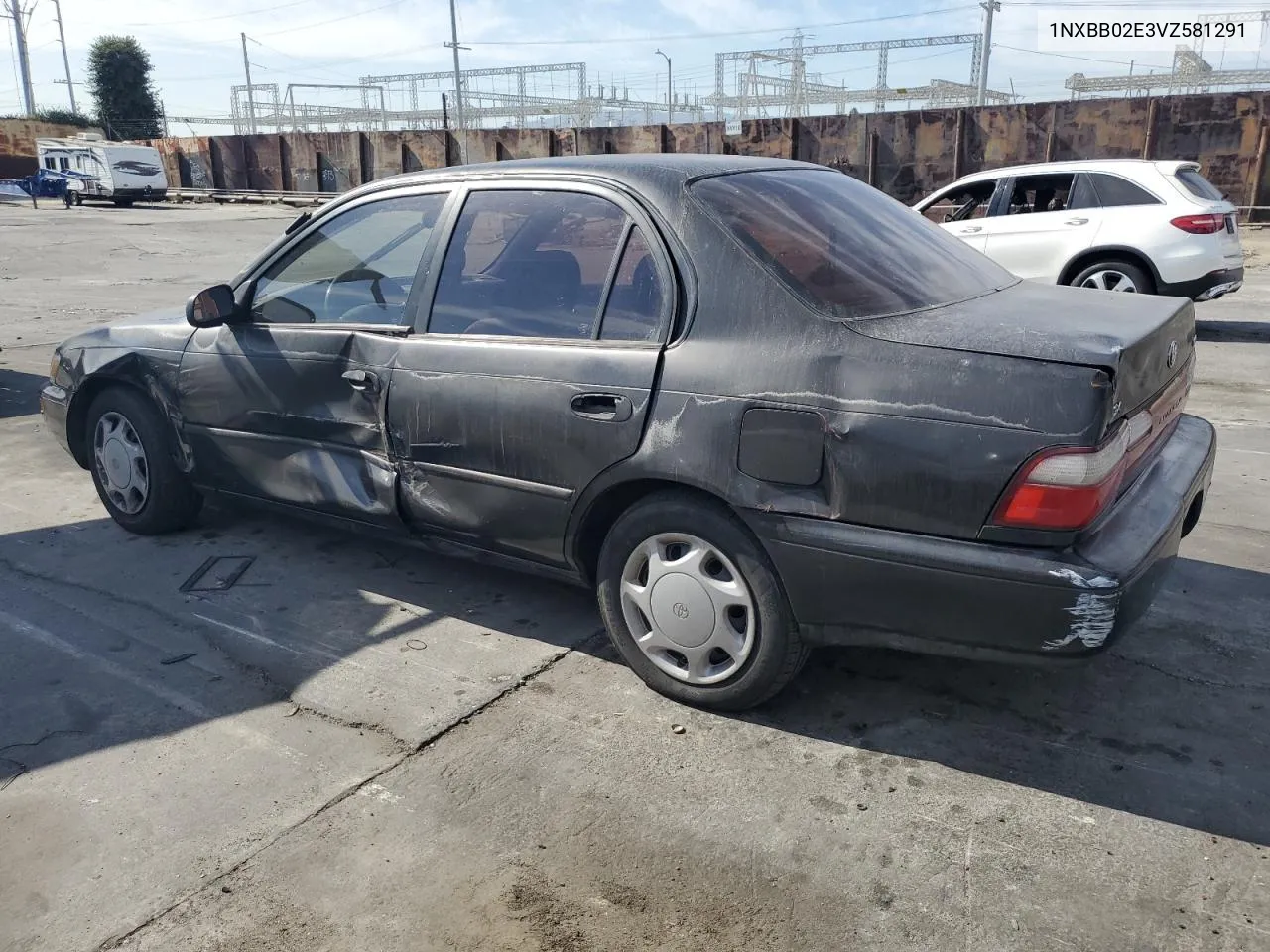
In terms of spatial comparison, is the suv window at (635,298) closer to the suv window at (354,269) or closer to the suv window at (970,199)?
the suv window at (354,269)

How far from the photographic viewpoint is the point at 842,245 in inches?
129

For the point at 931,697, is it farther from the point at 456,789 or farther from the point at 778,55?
the point at 778,55

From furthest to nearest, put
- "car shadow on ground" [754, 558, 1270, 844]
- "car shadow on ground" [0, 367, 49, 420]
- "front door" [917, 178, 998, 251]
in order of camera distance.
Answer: "front door" [917, 178, 998, 251]
"car shadow on ground" [0, 367, 49, 420]
"car shadow on ground" [754, 558, 1270, 844]

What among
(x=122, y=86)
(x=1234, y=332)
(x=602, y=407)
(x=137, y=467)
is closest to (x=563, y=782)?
Result: (x=602, y=407)

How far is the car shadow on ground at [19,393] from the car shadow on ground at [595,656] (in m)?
3.56

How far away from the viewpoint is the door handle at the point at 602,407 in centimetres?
315

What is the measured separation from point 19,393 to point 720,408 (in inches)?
299

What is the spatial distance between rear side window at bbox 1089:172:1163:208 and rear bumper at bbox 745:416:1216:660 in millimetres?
7571

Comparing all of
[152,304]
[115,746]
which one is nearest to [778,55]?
[152,304]

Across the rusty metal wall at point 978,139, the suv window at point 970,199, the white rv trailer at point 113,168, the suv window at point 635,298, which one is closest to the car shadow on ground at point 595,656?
the suv window at point 635,298

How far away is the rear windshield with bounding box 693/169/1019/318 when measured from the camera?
3047 mm

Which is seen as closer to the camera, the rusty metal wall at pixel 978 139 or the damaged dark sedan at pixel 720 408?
the damaged dark sedan at pixel 720 408

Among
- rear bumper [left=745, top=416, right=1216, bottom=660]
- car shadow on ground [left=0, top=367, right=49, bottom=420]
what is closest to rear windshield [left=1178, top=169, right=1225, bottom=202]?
rear bumper [left=745, top=416, right=1216, bottom=660]

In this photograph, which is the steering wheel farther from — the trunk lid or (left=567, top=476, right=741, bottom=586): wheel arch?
the trunk lid
